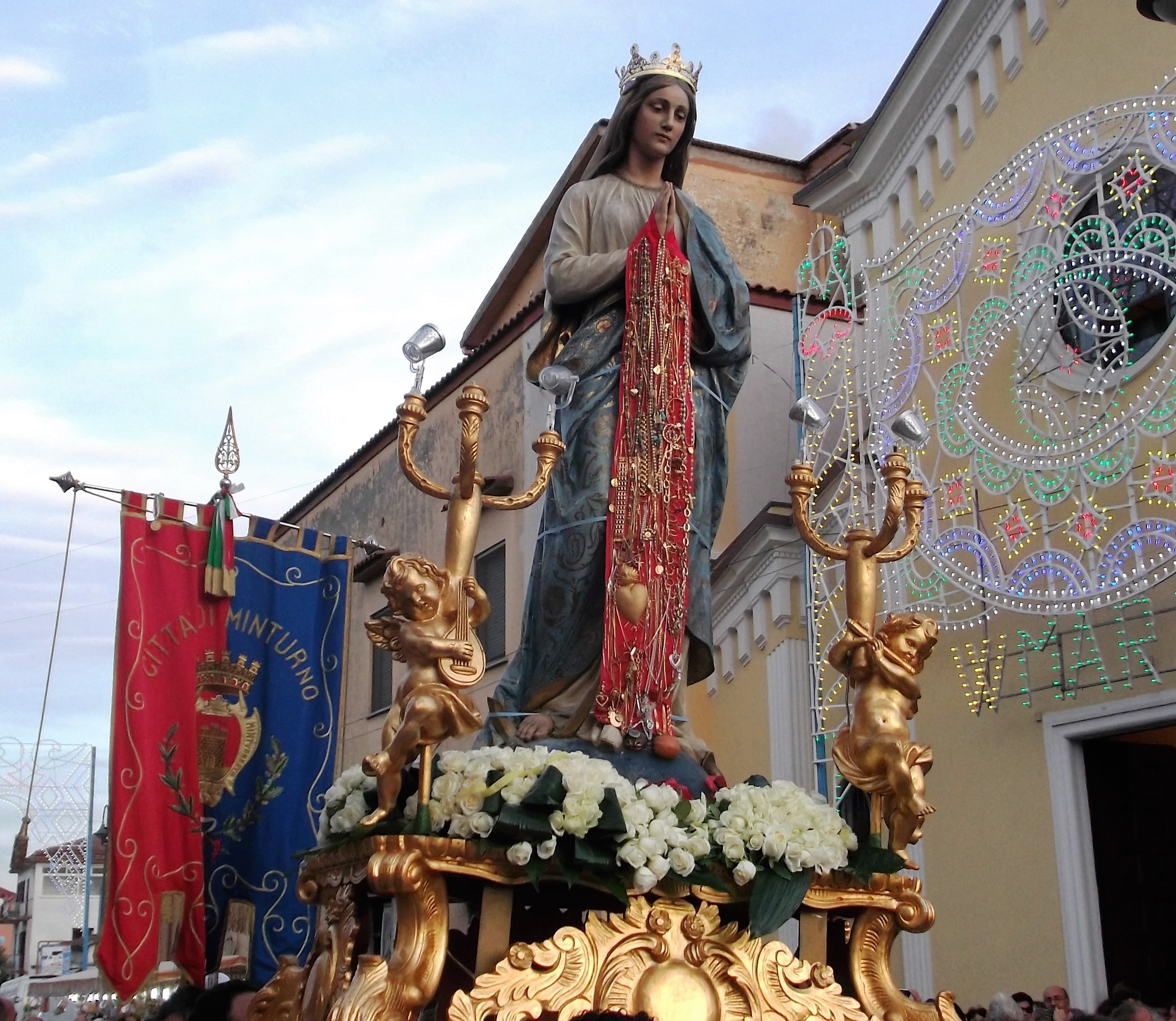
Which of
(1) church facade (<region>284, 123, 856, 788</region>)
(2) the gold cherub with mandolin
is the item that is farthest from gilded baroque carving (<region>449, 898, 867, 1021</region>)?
(1) church facade (<region>284, 123, 856, 788</region>)

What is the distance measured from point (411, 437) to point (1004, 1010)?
3.86 metres

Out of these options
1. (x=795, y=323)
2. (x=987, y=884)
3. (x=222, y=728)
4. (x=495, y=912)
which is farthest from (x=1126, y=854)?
(x=495, y=912)

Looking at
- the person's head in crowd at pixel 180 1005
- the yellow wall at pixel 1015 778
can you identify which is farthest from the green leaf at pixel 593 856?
the yellow wall at pixel 1015 778

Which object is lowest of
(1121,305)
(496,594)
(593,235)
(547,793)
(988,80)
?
(547,793)

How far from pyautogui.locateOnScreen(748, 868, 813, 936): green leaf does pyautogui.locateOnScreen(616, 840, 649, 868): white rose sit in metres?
0.32

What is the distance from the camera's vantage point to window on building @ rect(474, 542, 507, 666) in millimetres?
14031

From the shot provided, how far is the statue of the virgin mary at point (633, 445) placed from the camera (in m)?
4.39

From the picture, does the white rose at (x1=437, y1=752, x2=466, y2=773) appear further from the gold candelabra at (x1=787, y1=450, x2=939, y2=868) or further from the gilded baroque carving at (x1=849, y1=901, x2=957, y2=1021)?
the gilded baroque carving at (x1=849, y1=901, x2=957, y2=1021)

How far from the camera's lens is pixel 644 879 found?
348 centimetres

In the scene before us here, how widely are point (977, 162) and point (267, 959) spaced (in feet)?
23.0

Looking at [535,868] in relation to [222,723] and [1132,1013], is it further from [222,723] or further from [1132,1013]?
[222,723]

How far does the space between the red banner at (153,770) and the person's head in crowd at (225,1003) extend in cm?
314

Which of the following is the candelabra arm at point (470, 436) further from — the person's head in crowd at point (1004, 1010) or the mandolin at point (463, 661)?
the person's head in crowd at point (1004, 1010)

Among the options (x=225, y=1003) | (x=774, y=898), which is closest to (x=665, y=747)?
(x=774, y=898)
